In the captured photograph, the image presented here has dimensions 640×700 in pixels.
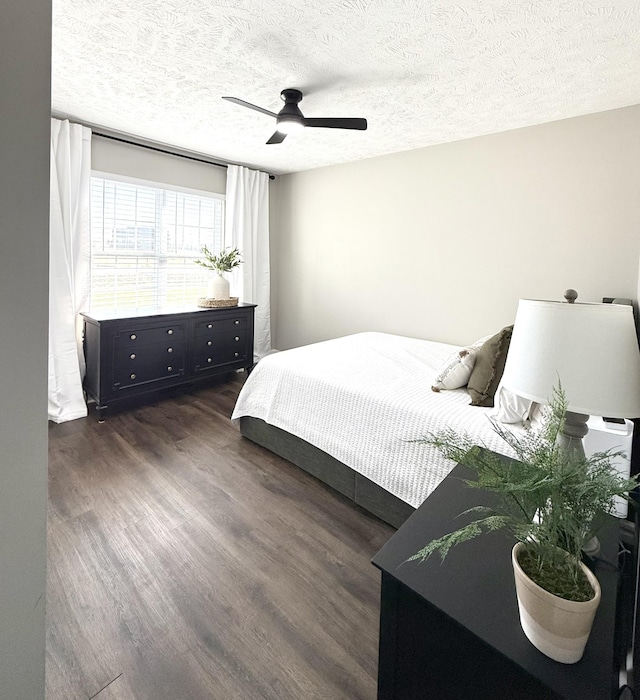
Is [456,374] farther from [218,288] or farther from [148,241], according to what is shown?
[148,241]

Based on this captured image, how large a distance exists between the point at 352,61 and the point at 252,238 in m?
2.90

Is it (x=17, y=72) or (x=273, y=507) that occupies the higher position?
(x=17, y=72)

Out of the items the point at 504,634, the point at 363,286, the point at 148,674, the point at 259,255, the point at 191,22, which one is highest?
the point at 191,22

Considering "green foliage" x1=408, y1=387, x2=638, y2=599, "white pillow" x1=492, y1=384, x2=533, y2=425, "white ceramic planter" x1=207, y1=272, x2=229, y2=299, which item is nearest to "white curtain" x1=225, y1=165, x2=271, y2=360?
"white ceramic planter" x1=207, y1=272, x2=229, y2=299

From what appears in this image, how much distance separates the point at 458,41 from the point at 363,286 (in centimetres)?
259

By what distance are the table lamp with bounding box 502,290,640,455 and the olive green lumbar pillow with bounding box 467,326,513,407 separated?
1182mm

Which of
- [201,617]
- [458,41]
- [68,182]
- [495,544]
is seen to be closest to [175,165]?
[68,182]

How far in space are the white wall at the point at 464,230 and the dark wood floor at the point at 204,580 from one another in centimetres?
223

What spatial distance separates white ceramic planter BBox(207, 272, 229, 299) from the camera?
425cm

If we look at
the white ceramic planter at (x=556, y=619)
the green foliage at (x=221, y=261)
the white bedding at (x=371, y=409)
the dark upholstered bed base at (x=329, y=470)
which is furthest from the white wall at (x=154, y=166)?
the white ceramic planter at (x=556, y=619)

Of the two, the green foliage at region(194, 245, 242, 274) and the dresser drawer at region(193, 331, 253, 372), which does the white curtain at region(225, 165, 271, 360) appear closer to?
the green foliage at region(194, 245, 242, 274)

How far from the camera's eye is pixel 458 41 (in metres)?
1.93

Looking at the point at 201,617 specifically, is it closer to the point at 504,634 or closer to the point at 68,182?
the point at 504,634

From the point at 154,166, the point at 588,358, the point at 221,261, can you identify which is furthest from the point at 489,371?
the point at 154,166
